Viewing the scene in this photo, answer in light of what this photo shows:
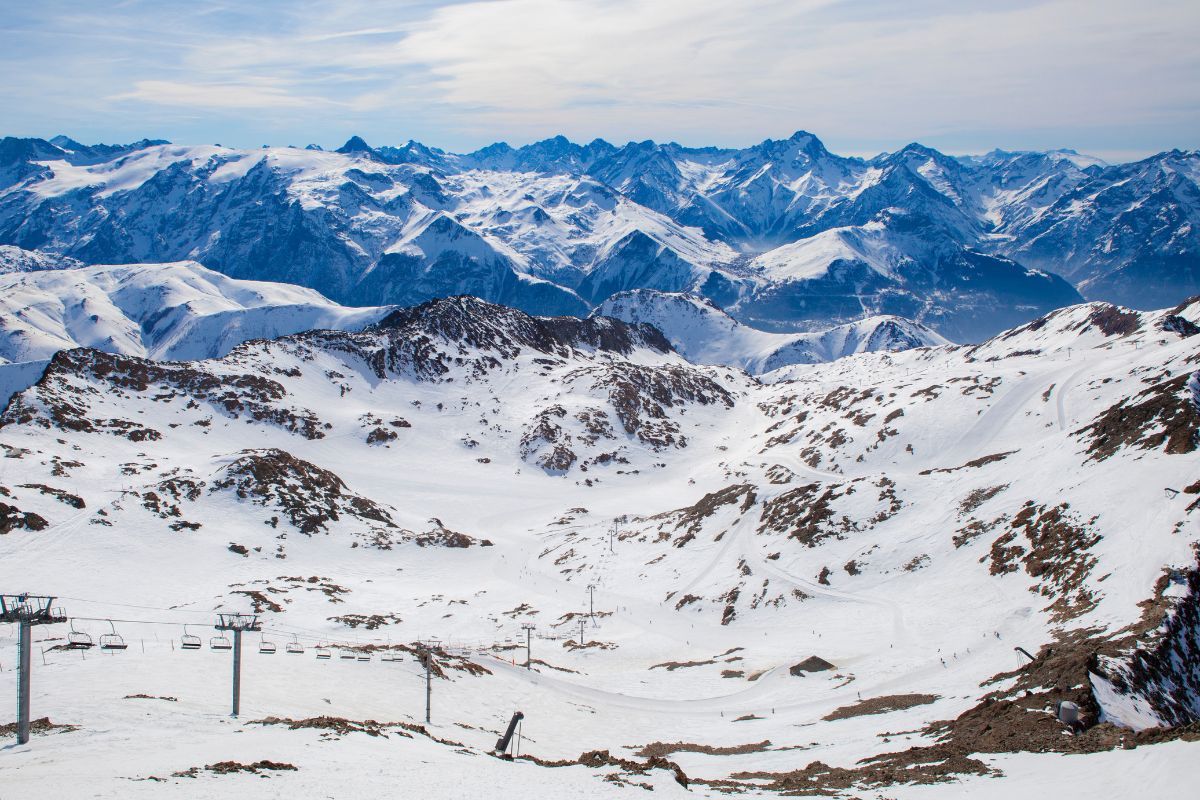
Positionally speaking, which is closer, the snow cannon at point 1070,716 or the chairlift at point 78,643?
the snow cannon at point 1070,716

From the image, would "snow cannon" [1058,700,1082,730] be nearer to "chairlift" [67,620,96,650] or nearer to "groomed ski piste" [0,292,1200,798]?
"groomed ski piste" [0,292,1200,798]

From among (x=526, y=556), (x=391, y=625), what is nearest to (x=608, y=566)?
(x=526, y=556)

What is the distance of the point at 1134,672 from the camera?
31.9 meters

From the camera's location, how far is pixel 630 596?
285ft

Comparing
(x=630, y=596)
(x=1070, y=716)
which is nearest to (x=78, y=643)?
(x=1070, y=716)

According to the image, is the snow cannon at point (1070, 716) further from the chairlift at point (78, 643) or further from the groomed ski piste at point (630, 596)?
the chairlift at point (78, 643)

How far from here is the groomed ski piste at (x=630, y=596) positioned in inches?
1107

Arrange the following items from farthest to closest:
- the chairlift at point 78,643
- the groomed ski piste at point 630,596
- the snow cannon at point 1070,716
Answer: the chairlift at point 78,643 < the snow cannon at point 1070,716 < the groomed ski piste at point 630,596

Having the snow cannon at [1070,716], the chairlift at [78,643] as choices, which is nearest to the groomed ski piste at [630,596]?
the snow cannon at [1070,716]

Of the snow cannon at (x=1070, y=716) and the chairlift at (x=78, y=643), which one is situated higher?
the snow cannon at (x=1070, y=716)

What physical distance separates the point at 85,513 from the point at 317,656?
6649 cm

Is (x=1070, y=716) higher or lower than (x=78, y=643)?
higher

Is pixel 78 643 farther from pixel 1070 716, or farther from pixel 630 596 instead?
pixel 630 596

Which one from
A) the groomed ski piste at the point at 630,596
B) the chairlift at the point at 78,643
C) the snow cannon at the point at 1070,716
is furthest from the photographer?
the chairlift at the point at 78,643
